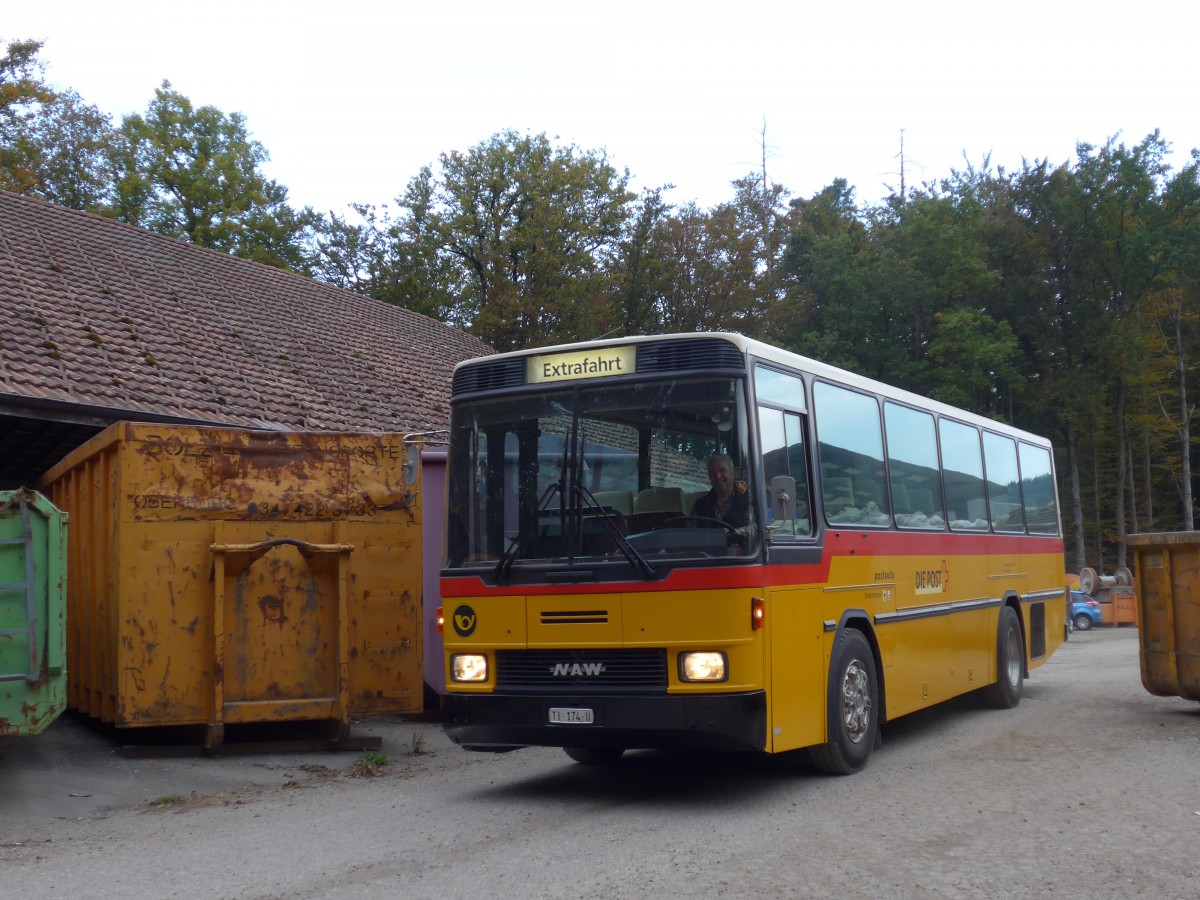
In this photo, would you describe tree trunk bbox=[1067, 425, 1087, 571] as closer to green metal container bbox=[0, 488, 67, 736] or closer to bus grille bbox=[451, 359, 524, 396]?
bus grille bbox=[451, 359, 524, 396]

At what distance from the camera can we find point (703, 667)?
7367 millimetres

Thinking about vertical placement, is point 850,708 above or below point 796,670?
below

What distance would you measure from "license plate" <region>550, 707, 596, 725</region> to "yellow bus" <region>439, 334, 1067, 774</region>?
2cm

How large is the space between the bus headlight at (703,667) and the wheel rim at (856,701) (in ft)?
4.94

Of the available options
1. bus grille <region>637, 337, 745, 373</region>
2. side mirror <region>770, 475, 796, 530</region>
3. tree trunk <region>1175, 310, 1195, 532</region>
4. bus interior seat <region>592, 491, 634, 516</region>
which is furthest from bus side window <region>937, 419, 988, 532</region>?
tree trunk <region>1175, 310, 1195, 532</region>

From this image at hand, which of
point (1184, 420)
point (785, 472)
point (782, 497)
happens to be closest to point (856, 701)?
point (785, 472)

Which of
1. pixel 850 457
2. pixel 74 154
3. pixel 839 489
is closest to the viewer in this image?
pixel 839 489

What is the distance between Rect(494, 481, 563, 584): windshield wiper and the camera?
798 centimetres

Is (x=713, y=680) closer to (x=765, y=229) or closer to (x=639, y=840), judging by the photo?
(x=639, y=840)

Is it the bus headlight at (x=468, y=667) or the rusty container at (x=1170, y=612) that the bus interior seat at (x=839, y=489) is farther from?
the rusty container at (x=1170, y=612)

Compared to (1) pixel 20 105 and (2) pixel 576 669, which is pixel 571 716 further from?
(1) pixel 20 105

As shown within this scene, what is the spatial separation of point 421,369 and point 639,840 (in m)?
16.4

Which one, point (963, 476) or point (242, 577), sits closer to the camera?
point (242, 577)

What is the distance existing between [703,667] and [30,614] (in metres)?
4.38
